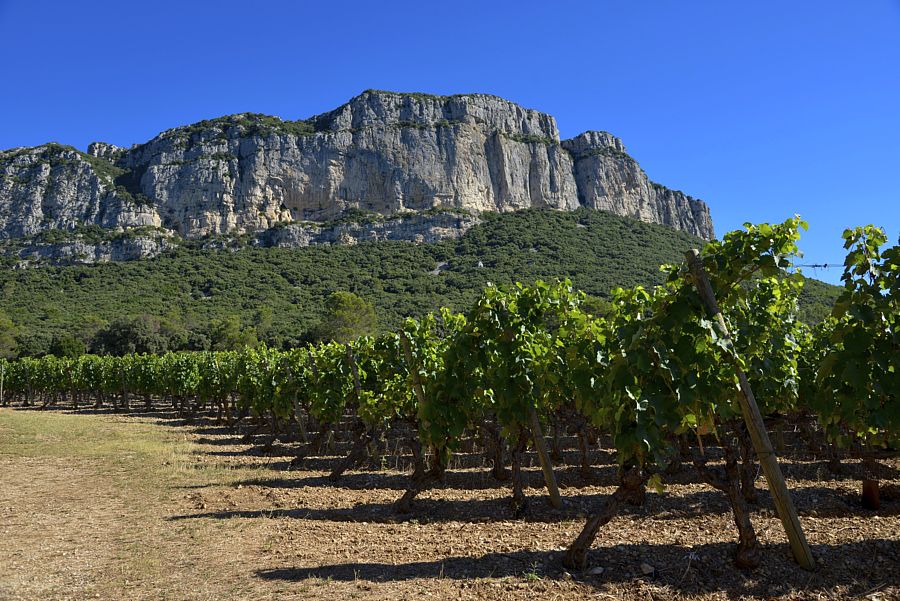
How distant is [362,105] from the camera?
4023 inches

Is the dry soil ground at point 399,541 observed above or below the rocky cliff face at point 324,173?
below

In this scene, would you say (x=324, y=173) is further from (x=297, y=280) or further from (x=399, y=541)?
(x=399, y=541)

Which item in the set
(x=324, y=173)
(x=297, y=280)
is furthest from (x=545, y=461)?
(x=324, y=173)

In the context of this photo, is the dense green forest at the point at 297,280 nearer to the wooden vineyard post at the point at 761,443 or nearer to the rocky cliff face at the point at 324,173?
the rocky cliff face at the point at 324,173

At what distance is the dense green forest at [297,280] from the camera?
51.2m

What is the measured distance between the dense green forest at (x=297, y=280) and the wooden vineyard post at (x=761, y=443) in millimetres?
43514

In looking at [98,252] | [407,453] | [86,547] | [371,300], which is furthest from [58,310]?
[86,547]

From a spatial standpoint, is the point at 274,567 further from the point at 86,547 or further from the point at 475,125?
the point at 475,125

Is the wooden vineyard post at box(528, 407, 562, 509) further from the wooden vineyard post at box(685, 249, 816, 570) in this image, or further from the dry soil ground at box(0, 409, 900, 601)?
the wooden vineyard post at box(685, 249, 816, 570)

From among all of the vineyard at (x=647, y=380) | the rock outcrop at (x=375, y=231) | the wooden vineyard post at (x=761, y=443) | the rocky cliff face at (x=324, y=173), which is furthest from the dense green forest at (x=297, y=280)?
the wooden vineyard post at (x=761, y=443)

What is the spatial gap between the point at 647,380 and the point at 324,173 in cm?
9669

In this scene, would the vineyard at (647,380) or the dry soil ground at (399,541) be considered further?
the dry soil ground at (399,541)

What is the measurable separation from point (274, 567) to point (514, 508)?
3.31m

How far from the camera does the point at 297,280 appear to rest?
225 ft
